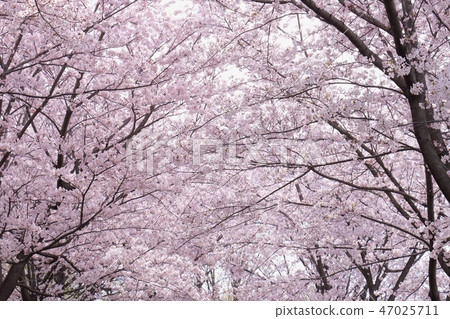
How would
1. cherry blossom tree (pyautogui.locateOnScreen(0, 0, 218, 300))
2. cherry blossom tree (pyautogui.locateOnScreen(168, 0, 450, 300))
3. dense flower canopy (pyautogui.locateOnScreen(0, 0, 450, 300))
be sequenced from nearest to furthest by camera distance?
cherry blossom tree (pyautogui.locateOnScreen(168, 0, 450, 300)) → dense flower canopy (pyautogui.locateOnScreen(0, 0, 450, 300)) → cherry blossom tree (pyautogui.locateOnScreen(0, 0, 218, 300))

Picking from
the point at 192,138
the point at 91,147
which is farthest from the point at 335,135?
the point at 91,147

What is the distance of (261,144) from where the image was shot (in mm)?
5344

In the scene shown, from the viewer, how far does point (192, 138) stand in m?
6.43

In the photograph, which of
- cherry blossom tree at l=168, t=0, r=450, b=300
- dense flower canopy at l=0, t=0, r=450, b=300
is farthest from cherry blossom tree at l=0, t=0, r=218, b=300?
cherry blossom tree at l=168, t=0, r=450, b=300

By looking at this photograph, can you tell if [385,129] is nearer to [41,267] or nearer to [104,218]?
[104,218]

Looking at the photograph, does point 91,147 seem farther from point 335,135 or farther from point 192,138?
point 335,135

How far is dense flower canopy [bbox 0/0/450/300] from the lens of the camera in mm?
4859

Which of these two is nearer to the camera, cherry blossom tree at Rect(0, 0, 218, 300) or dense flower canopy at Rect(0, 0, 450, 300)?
dense flower canopy at Rect(0, 0, 450, 300)

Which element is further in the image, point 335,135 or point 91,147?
point 91,147

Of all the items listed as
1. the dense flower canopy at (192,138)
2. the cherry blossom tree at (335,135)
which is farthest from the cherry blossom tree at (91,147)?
the cherry blossom tree at (335,135)

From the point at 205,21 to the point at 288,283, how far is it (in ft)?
15.5

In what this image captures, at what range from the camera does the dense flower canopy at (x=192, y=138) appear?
15.9 ft

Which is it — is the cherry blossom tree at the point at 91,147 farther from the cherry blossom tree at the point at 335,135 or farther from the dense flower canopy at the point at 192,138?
the cherry blossom tree at the point at 335,135

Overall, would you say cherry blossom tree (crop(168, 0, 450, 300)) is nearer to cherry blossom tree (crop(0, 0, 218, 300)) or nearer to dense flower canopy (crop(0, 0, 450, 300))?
dense flower canopy (crop(0, 0, 450, 300))
